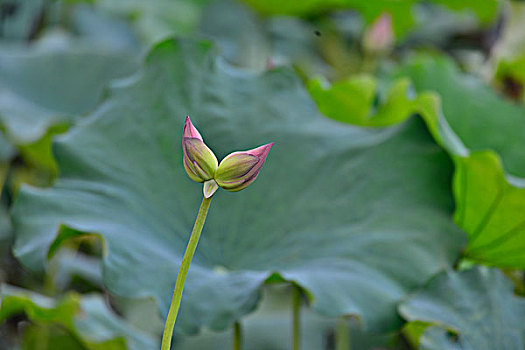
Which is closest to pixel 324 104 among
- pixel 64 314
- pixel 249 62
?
pixel 64 314

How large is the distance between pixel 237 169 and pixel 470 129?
0.66 m

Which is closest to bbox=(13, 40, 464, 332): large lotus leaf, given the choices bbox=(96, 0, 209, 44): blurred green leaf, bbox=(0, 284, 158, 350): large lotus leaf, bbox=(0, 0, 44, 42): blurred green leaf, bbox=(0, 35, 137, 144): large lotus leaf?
bbox=(0, 284, 158, 350): large lotus leaf

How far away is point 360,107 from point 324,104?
0.18 feet

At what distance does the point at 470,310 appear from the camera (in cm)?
71

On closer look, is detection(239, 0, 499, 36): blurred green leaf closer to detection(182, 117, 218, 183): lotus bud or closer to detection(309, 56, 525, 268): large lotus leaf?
detection(309, 56, 525, 268): large lotus leaf

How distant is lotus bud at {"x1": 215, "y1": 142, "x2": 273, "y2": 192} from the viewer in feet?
1.47

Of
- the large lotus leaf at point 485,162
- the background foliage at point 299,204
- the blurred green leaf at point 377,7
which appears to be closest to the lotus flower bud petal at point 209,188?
the background foliage at point 299,204

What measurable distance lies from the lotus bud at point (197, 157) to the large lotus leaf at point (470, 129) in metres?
0.40

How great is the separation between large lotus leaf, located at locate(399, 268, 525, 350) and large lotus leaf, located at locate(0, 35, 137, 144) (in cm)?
89

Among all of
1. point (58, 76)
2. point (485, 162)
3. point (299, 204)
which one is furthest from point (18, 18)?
point (485, 162)

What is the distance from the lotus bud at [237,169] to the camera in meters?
0.45

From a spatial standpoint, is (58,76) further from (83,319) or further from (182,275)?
(182,275)

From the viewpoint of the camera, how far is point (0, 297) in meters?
0.80

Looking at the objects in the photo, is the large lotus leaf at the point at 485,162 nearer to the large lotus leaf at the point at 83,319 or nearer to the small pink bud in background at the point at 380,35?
the small pink bud in background at the point at 380,35
